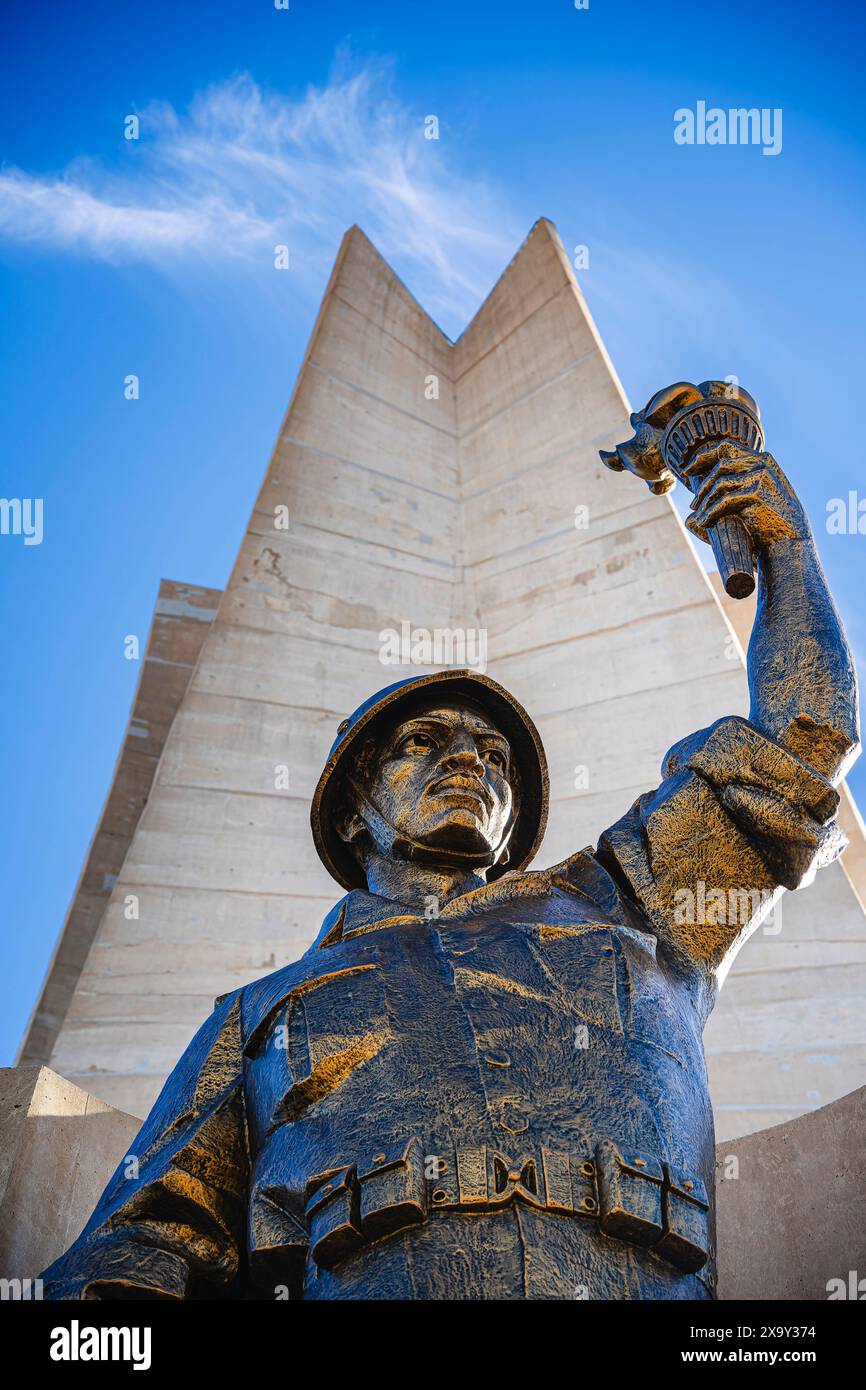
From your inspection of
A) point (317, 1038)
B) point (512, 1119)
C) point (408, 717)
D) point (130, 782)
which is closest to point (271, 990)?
point (317, 1038)

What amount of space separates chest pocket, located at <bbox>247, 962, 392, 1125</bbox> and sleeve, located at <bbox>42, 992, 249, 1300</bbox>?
11 centimetres

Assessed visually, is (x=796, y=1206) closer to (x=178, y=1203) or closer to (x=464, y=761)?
(x=464, y=761)

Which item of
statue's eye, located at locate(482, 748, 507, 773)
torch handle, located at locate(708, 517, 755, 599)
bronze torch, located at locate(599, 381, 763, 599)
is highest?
bronze torch, located at locate(599, 381, 763, 599)

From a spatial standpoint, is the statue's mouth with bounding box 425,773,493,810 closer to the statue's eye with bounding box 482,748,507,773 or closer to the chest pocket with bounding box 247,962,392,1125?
the statue's eye with bounding box 482,748,507,773

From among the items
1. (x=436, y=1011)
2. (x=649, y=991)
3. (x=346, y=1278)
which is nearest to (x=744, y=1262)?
(x=649, y=991)

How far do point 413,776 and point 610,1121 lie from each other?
1137 mm

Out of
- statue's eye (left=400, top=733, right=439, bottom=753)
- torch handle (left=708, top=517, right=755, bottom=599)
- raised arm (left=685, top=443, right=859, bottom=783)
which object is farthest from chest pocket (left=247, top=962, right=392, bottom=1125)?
torch handle (left=708, top=517, right=755, bottom=599)

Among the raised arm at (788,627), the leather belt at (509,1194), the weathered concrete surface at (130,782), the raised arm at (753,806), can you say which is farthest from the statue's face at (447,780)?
the weathered concrete surface at (130,782)

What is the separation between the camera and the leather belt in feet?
6.89

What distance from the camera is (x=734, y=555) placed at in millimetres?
2977

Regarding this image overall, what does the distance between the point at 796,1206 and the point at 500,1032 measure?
135 centimetres
